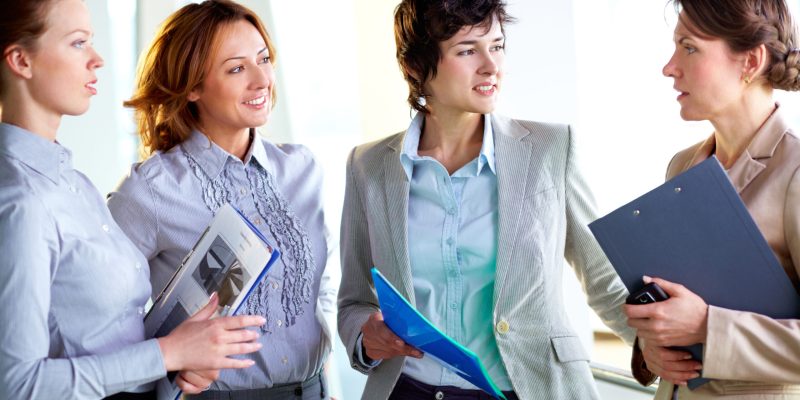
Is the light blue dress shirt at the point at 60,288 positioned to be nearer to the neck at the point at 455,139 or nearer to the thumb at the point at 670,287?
the neck at the point at 455,139

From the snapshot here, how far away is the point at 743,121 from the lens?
1.85m

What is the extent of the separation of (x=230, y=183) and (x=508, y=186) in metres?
0.82

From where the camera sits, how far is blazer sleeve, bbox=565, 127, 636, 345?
2.27 m

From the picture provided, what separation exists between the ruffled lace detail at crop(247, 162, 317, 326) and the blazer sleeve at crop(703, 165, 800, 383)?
1.18 m

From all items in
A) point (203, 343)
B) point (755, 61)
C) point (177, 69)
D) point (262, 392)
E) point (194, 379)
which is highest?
point (755, 61)

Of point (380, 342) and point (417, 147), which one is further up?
point (417, 147)

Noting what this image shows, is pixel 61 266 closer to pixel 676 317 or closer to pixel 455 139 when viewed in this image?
pixel 455 139

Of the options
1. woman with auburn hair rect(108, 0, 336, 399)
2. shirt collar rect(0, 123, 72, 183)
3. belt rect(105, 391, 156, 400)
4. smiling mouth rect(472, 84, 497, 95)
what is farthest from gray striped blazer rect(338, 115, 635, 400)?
shirt collar rect(0, 123, 72, 183)

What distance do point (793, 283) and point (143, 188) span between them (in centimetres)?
165

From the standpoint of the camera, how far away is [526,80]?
3.93 m

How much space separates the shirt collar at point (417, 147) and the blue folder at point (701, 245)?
48 centimetres

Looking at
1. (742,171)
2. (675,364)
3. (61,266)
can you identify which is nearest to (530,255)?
(675,364)

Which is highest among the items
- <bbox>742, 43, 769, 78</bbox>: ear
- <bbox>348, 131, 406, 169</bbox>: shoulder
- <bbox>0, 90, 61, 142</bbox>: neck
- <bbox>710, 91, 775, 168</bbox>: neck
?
<bbox>742, 43, 769, 78</bbox>: ear

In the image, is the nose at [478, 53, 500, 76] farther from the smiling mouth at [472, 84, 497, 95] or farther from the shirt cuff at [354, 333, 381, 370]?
the shirt cuff at [354, 333, 381, 370]
